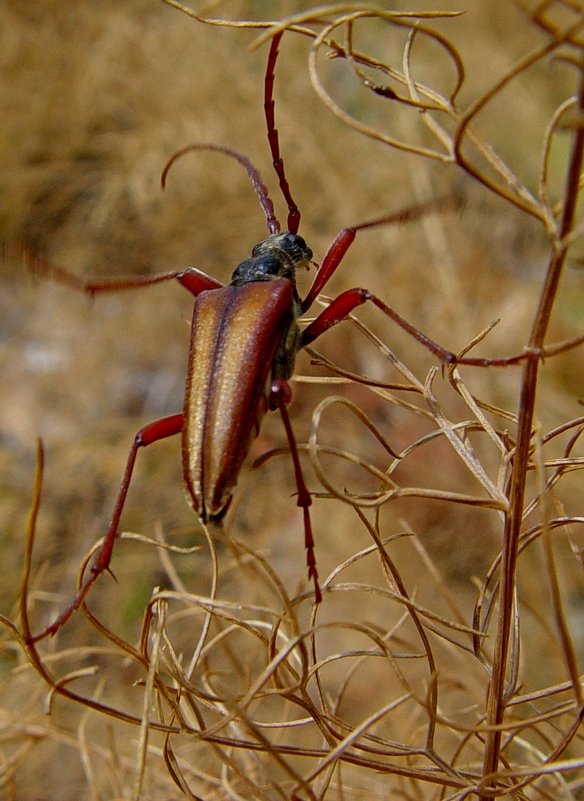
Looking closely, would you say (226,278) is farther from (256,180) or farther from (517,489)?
(517,489)

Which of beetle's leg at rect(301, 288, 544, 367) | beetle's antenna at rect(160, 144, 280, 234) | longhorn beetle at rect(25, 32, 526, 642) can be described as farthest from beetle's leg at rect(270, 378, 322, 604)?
beetle's antenna at rect(160, 144, 280, 234)

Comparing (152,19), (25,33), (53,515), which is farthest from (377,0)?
(53,515)

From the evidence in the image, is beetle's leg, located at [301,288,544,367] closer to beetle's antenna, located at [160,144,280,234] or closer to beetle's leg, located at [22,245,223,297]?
beetle's leg, located at [22,245,223,297]

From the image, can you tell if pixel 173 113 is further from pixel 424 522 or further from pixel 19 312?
pixel 424 522

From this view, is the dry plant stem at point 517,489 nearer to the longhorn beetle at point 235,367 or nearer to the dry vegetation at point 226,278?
the longhorn beetle at point 235,367

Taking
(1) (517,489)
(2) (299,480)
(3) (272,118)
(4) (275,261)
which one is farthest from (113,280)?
(1) (517,489)

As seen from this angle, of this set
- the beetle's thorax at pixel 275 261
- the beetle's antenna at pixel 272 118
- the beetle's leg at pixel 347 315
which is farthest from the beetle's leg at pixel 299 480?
the beetle's antenna at pixel 272 118

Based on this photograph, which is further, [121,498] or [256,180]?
[256,180]
